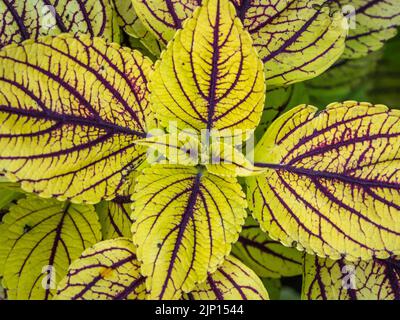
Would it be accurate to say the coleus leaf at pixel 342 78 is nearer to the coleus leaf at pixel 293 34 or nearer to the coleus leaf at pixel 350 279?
the coleus leaf at pixel 293 34

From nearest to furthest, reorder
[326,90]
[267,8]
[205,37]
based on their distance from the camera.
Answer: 1. [205,37]
2. [267,8]
3. [326,90]

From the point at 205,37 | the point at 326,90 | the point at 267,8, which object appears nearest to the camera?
the point at 205,37

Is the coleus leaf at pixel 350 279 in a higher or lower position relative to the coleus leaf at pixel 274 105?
lower

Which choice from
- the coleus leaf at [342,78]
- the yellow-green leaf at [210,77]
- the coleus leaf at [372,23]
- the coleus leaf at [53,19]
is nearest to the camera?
the yellow-green leaf at [210,77]

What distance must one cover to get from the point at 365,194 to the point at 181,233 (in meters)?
0.23

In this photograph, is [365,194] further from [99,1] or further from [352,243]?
[99,1]

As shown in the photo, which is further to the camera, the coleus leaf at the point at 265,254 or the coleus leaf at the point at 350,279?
the coleus leaf at the point at 265,254

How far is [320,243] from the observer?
0.72 meters

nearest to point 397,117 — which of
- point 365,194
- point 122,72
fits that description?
point 365,194

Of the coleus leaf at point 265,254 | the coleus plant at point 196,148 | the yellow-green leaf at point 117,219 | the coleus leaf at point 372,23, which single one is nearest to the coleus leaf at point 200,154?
the coleus plant at point 196,148

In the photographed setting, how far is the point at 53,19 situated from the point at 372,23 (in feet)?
1.63

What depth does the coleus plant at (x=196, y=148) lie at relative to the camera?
2.24 feet

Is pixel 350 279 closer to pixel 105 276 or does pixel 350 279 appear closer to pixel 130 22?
pixel 105 276

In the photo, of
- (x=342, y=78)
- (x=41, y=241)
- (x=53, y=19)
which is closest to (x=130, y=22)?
(x=53, y=19)
